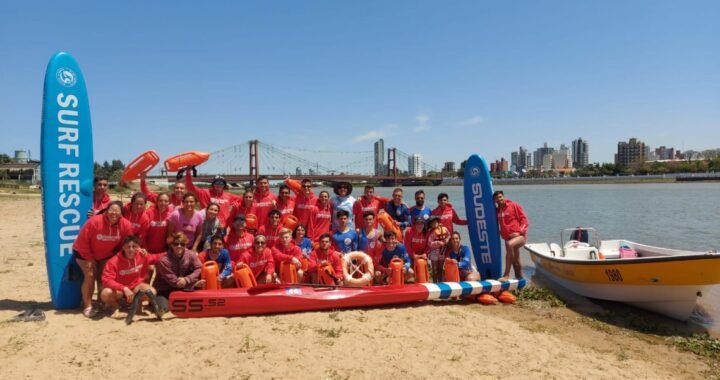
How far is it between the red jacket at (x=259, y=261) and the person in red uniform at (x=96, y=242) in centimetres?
134

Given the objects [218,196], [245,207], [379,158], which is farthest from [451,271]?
[379,158]

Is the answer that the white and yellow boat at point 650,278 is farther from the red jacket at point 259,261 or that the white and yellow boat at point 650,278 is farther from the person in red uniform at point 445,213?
the red jacket at point 259,261

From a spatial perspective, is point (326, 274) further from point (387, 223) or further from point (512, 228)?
point (512, 228)

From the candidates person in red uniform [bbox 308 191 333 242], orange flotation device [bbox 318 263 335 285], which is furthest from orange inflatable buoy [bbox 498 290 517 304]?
person in red uniform [bbox 308 191 333 242]

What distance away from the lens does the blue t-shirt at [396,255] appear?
227 inches

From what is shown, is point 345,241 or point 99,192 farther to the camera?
point 345,241

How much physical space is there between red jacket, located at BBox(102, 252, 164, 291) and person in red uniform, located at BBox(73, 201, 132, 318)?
167mm

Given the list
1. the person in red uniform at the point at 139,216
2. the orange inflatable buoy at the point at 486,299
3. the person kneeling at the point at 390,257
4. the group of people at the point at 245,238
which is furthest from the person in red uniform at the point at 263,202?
the orange inflatable buoy at the point at 486,299

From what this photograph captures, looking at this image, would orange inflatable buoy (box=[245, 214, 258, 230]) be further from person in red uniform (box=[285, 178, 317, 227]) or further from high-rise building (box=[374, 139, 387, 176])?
high-rise building (box=[374, 139, 387, 176])

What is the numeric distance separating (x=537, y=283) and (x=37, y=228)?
14266 millimetres

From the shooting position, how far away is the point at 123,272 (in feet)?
14.7

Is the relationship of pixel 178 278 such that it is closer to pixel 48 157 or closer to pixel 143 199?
pixel 143 199

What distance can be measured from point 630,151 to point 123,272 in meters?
189

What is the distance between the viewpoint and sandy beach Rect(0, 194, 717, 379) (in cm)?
346
